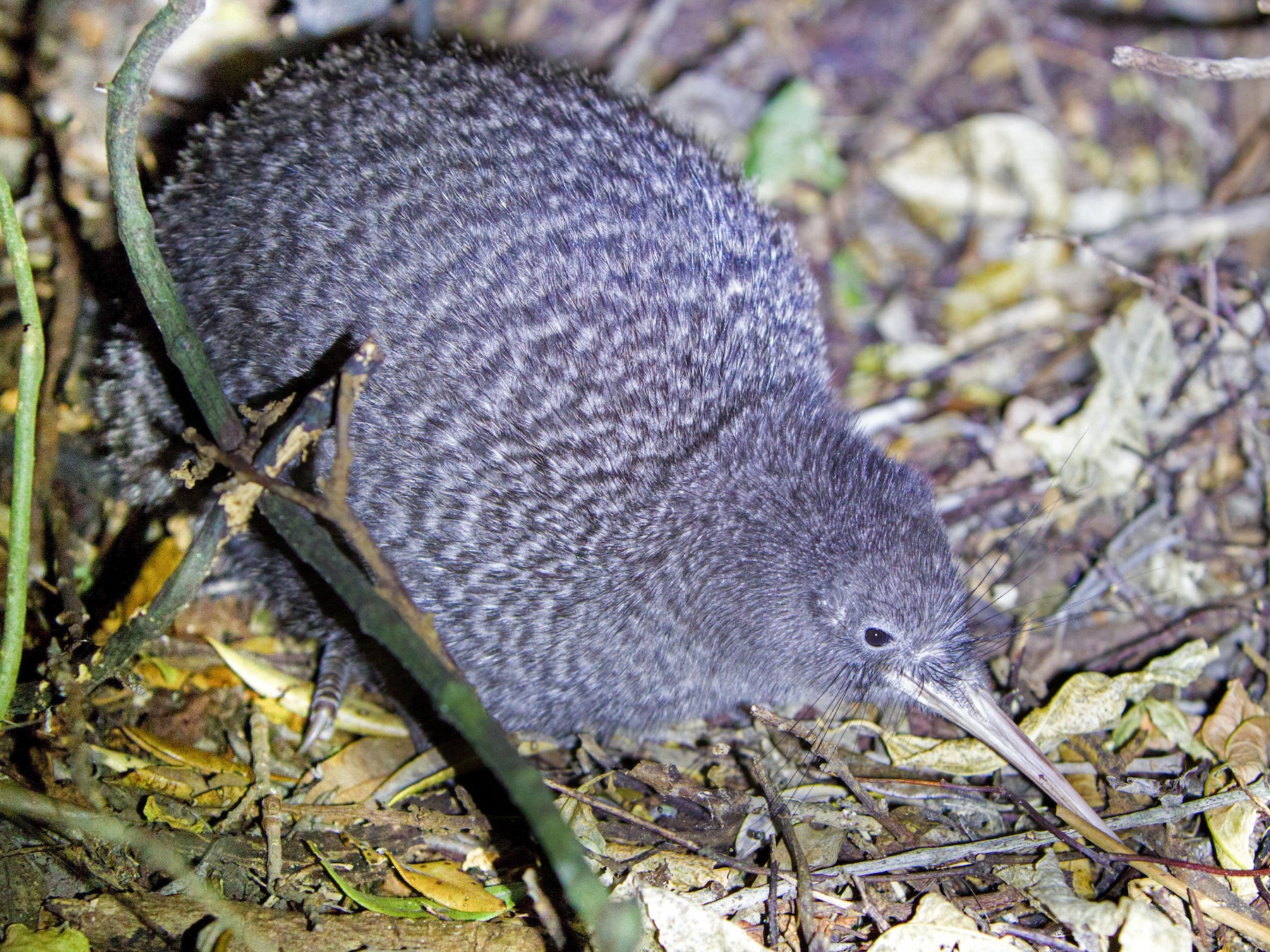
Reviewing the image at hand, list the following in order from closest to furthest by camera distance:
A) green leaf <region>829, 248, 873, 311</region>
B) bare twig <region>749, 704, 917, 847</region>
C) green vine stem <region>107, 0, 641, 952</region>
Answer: green vine stem <region>107, 0, 641, 952</region>, bare twig <region>749, 704, 917, 847</region>, green leaf <region>829, 248, 873, 311</region>

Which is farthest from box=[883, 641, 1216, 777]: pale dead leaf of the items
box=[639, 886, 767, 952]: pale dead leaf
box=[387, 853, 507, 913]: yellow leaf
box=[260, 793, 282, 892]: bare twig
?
box=[260, 793, 282, 892]: bare twig

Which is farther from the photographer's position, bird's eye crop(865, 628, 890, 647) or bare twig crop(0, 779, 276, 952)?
bird's eye crop(865, 628, 890, 647)

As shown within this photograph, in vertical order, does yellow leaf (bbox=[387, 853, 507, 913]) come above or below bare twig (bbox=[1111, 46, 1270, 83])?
below

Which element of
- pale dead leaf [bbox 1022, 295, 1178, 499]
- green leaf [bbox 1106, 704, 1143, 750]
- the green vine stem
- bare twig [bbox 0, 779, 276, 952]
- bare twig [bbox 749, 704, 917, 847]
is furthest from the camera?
pale dead leaf [bbox 1022, 295, 1178, 499]

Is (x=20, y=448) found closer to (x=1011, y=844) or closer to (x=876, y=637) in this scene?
(x=876, y=637)

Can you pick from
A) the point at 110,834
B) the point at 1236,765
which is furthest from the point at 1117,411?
the point at 110,834

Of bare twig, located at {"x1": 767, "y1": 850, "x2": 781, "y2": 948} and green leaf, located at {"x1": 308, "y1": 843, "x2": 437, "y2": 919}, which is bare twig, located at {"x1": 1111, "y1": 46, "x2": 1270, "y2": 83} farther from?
green leaf, located at {"x1": 308, "y1": 843, "x2": 437, "y2": 919}

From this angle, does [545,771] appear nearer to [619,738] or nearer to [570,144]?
[619,738]

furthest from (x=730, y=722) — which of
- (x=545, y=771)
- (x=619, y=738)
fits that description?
(x=545, y=771)
